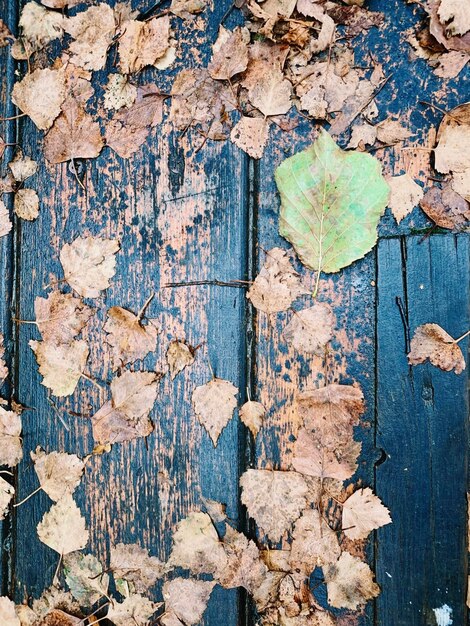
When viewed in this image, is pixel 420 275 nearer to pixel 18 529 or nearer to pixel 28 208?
pixel 28 208

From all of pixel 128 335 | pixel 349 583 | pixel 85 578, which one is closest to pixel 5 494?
pixel 85 578

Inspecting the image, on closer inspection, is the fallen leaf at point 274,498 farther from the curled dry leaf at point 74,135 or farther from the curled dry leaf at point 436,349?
the curled dry leaf at point 74,135

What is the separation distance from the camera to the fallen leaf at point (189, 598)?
1.04 m

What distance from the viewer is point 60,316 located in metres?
1.10

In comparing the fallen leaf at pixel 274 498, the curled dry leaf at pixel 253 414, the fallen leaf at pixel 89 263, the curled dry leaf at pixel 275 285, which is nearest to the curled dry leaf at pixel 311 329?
the curled dry leaf at pixel 275 285

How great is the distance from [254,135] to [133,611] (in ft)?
3.40

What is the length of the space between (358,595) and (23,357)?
2.86 ft

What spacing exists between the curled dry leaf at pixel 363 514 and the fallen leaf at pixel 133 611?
0.45 m

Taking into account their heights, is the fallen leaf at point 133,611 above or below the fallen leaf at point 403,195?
below

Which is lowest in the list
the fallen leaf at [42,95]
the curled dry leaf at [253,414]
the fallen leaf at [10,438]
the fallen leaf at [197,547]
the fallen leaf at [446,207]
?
the fallen leaf at [197,547]

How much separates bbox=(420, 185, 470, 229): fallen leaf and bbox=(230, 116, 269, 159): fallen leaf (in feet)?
1.11

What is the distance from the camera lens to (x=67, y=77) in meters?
1.08

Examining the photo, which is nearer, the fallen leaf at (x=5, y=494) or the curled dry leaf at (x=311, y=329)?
the curled dry leaf at (x=311, y=329)

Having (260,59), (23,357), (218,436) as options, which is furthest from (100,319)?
(260,59)
